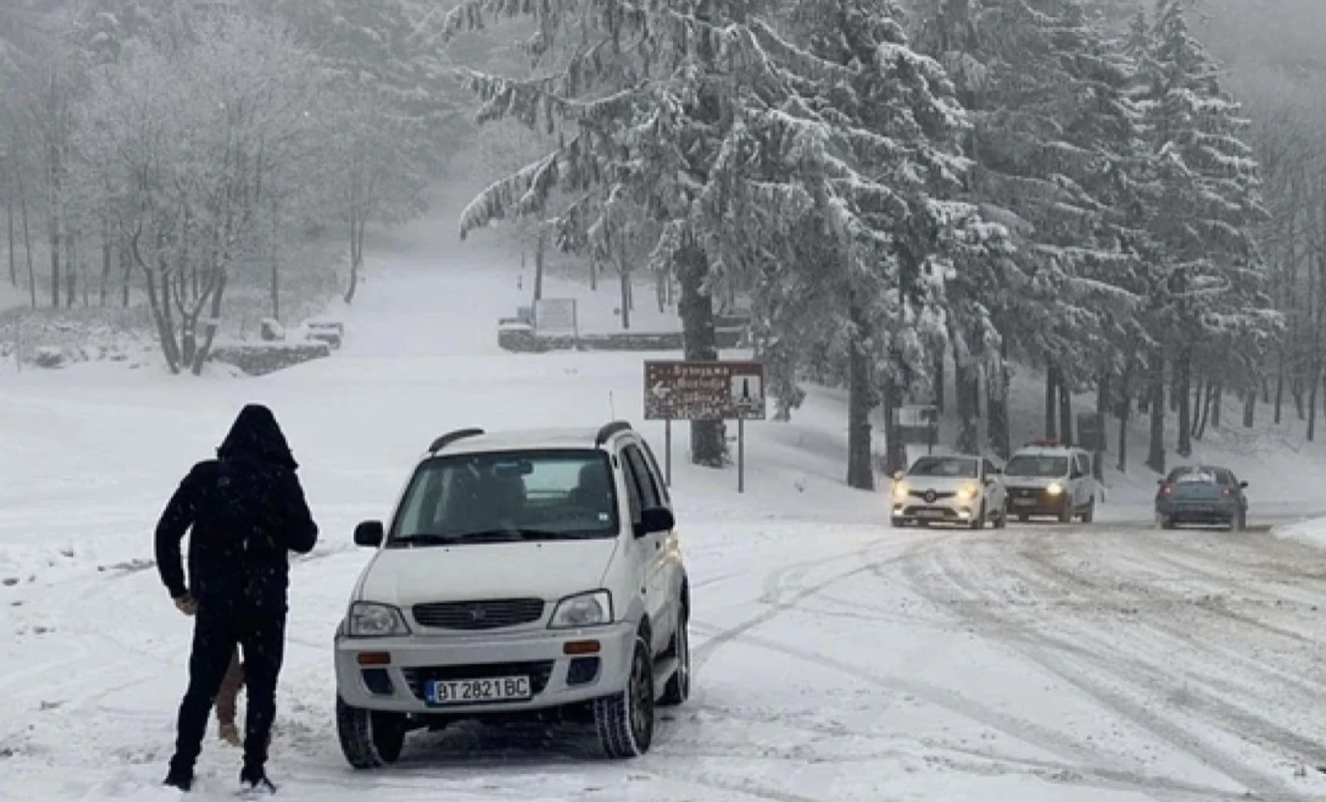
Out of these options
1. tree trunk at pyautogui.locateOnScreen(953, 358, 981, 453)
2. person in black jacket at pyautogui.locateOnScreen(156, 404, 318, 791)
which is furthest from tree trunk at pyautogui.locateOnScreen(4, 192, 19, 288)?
person in black jacket at pyautogui.locateOnScreen(156, 404, 318, 791)

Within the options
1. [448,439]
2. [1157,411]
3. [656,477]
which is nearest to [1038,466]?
[1157,411]

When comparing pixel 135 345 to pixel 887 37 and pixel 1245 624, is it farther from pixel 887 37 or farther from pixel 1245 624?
pixel 1245 624

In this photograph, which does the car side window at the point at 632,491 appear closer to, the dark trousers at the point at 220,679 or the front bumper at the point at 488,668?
the front bumper at the point at 488,668

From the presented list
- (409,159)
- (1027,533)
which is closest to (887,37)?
(1027,533)

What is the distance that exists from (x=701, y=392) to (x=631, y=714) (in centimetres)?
2457

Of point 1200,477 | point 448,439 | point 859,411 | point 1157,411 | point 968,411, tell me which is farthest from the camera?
point 1157,411

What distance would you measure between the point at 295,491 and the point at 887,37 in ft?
110

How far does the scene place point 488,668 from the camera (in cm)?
900

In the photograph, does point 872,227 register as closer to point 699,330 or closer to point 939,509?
point 699,330

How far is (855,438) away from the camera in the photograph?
40438 mm

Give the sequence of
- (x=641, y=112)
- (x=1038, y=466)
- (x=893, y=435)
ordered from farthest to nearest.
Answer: (x=893, y=435), (x=1038, y=466), (x=641, y=112)

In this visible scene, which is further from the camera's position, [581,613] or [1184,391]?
[1184,391]

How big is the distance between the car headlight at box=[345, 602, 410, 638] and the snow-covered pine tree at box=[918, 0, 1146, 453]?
1467 inches

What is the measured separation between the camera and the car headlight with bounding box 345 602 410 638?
9.12m
